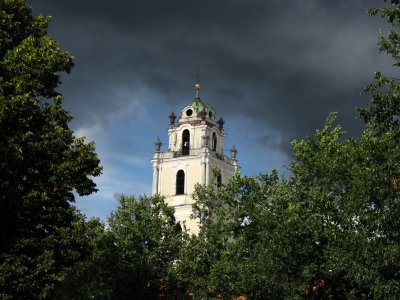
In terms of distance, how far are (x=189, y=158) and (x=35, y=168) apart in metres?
57.5

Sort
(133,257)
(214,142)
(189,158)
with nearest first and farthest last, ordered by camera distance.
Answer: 1. (133,257)
2. (189,158)
3. (214,142)

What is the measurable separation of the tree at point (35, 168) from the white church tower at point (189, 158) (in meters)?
53.8


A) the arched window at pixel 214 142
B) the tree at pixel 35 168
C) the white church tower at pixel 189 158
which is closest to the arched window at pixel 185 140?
the white church tower at pixel 189 158

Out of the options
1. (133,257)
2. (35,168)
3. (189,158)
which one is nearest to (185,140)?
(189,158)

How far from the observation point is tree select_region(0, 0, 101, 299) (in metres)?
19.2

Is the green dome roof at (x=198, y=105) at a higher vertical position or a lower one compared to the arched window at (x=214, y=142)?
higher

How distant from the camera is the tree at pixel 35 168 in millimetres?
19203

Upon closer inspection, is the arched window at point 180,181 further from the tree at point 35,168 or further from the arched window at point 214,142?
the tree at point 35,168

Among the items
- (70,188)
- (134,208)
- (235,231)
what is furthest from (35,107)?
(134,208)

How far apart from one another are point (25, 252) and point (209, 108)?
Result: 62.5 m

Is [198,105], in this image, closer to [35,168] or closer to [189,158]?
[189,158]

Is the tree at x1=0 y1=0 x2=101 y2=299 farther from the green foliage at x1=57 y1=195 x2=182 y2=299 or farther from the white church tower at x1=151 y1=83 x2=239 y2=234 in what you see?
the white church tower at x1=151 y1=83 x2=239 y2=234

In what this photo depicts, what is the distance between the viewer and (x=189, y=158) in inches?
3056

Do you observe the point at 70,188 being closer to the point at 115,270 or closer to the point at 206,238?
the point at 115,270
